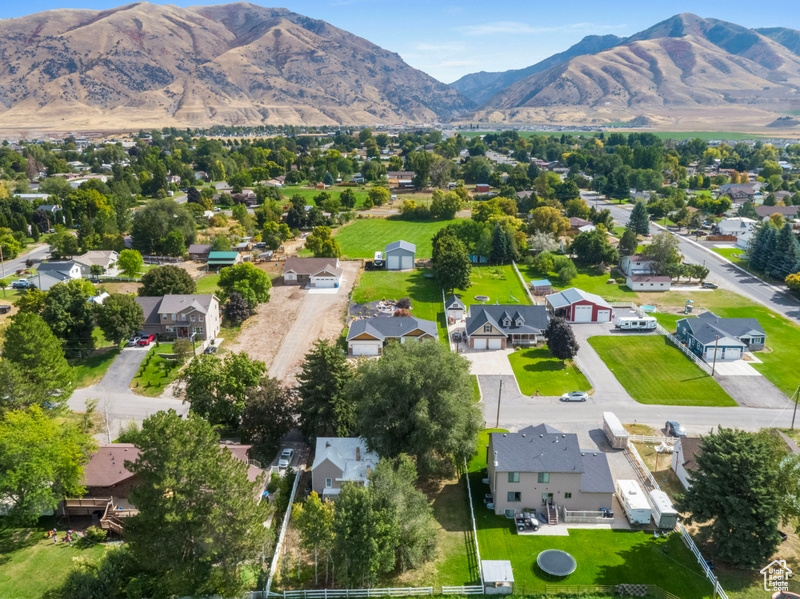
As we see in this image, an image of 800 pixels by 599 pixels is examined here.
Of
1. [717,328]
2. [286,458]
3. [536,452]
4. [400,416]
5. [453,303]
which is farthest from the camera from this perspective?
[453,303]

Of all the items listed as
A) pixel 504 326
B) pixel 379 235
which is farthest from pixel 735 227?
pixel 504 326

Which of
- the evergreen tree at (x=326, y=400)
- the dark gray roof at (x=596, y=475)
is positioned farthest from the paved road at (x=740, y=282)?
the evergreen tree at (x=326, y=400)

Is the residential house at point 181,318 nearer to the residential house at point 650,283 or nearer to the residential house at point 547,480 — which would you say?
the residential house at point 547,480

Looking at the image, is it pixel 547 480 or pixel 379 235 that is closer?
pixel 547 480

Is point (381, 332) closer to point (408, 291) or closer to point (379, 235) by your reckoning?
point (408, 291)

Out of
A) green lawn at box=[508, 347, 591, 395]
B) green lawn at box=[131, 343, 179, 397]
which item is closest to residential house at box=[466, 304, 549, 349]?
green lawn at box=[508, 347, 591, 395]

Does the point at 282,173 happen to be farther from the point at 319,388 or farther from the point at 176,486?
the point at 176,486

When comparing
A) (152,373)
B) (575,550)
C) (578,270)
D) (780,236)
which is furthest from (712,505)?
(780,236)
